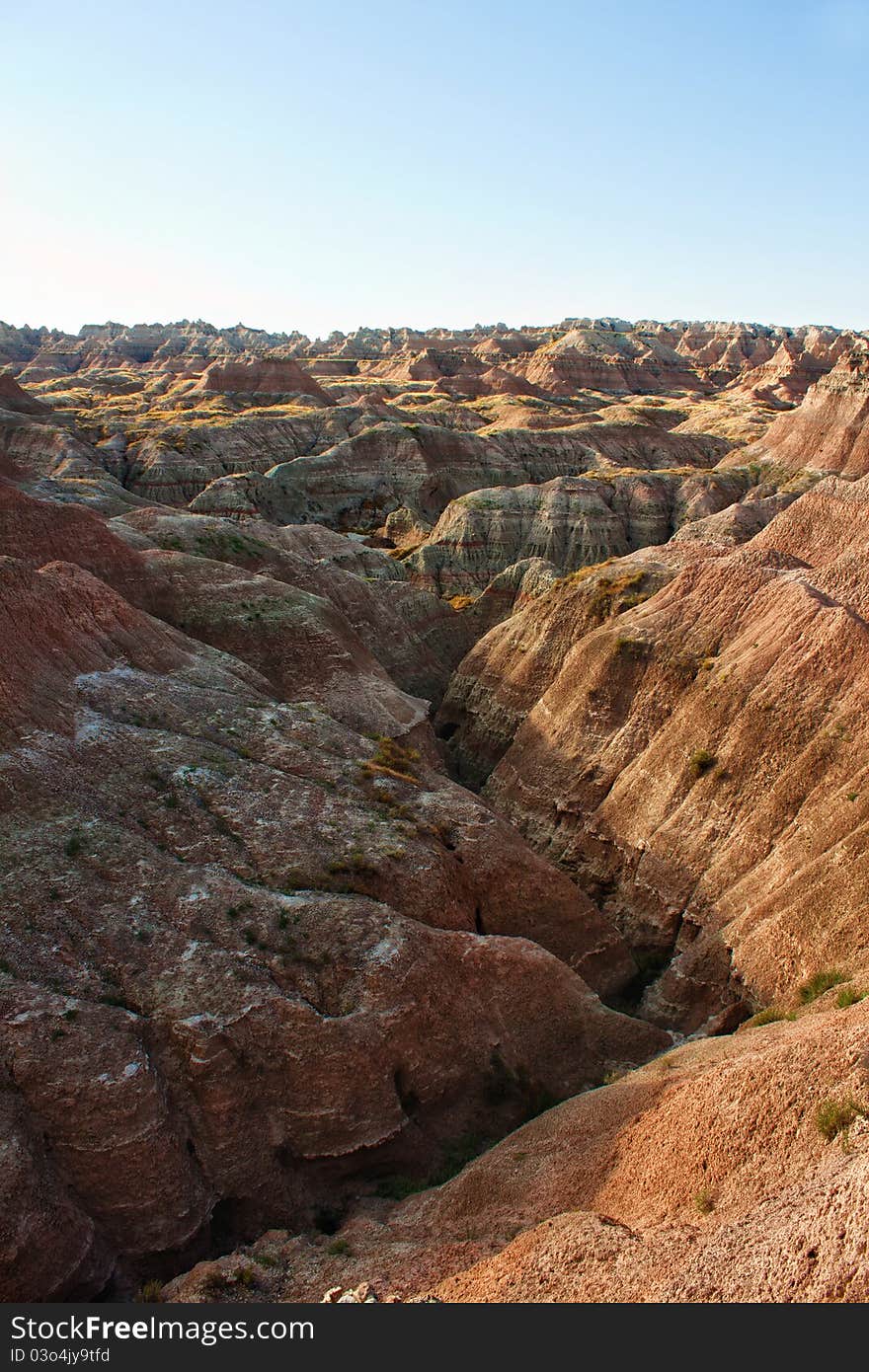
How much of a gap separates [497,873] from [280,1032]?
8.28 m

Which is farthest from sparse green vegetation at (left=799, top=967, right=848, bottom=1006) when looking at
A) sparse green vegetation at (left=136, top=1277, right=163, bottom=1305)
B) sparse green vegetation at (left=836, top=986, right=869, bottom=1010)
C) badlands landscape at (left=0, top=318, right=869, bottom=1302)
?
sparse green vegetation at (left=136, top=1277, right=163, bottom=1305)

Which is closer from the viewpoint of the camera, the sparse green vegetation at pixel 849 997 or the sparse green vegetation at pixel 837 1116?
the sparse green vegetation at pixel 837 1116

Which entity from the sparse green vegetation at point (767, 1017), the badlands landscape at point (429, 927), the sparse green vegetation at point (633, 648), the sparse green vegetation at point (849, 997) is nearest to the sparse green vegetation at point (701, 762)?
the badlands landscape at point (429, 927)

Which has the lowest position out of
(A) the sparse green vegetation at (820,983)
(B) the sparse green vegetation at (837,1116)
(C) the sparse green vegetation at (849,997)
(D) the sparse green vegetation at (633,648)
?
(A) the sparse green vegetation at (820,983)

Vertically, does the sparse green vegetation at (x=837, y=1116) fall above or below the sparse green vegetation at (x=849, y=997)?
above

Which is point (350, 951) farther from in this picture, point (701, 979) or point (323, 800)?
point (701, 979)

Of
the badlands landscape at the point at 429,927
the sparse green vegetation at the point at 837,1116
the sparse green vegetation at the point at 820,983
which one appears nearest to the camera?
the sparse green vegetation at the point at 837,1116

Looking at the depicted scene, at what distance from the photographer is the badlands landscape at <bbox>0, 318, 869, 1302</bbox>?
14.4m

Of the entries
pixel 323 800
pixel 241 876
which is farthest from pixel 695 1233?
pixel 323 800

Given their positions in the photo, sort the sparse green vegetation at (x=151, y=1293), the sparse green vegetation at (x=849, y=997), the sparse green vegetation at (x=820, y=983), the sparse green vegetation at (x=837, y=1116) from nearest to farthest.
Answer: the sparse green vegetation at (x=837, y=1116), the sparse green vegetation at (x=151, y=1293), the sparse green vegetation at (x=849, y=997), the sparse green vegetation at (x=820, y=983)

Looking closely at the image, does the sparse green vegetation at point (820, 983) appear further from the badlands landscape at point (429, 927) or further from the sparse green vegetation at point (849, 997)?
the sparse green vegetation at point (849, 997)

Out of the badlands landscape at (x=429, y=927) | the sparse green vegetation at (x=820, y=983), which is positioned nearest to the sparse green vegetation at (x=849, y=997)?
the badlands landscape at (x=429, y=927)

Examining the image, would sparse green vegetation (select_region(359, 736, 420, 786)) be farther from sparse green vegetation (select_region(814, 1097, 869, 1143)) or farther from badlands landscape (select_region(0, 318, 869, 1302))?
sparse green vegetation (select_region(814, 1097, 869, 1143))

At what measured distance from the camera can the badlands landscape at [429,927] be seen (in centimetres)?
1438
